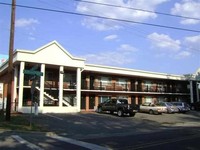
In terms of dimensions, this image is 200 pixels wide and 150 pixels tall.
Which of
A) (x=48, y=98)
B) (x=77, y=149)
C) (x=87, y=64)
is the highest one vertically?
(x=87, y=64)

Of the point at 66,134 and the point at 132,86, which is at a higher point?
the point at 132,86

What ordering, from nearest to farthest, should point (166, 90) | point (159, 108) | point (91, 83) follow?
1. point (159, 108)
2. point (91, 83)
3. point (166, 90)

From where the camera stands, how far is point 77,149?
13.0 meters

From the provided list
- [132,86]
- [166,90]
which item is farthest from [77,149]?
[166,90]

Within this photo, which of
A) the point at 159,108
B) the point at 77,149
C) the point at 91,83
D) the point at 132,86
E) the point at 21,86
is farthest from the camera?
the point at 132,86

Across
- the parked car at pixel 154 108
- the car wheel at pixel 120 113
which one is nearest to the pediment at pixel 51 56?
the car wheel at pixel 120 113

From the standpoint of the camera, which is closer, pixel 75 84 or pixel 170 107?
pixel 75 84

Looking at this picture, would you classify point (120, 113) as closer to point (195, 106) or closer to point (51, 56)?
point (51, 56)

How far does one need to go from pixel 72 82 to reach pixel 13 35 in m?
17.8

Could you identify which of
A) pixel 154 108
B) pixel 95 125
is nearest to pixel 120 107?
pixel 154 108

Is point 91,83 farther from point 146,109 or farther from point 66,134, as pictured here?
point 66,134

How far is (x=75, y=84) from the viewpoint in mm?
41156

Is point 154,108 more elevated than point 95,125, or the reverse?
point 154,108

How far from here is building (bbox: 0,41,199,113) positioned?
34.9 m
